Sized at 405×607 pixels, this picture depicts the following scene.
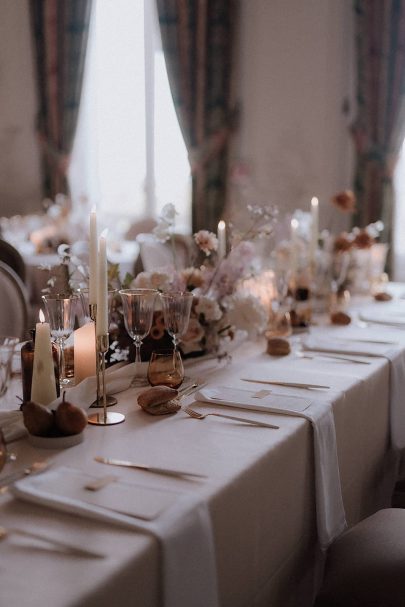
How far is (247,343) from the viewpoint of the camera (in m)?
2.25

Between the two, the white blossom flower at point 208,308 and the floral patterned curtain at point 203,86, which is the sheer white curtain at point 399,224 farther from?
the white blossom flower at point 208,308

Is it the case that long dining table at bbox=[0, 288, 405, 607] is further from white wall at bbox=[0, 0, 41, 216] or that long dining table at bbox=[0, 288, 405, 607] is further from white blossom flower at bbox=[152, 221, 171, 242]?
white wall at bbox=[0, 0, 41, 216]

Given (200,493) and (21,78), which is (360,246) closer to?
(200,493)

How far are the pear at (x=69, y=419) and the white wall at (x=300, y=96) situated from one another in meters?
4.26

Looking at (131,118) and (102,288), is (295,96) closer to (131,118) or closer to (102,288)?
(131,118)

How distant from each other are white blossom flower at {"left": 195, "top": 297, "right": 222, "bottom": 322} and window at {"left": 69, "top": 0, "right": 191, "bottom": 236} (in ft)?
14.4

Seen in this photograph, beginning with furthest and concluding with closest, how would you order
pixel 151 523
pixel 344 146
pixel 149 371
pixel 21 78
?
pixel 21 78
pixel 344 146
pixel 149 371
pixel 151 523

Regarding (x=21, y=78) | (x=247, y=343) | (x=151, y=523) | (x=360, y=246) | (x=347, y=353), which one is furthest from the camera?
(x=21, y=78)

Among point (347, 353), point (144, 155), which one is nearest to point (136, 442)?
point (347, 353)

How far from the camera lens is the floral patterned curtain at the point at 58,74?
6.18 meters

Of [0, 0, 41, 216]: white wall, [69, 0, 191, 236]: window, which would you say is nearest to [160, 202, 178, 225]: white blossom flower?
[69, 0, 191, 236]: window

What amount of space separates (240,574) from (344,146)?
4.62 m

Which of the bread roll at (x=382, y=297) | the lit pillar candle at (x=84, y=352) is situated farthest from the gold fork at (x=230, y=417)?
the bread roll at (x=382, y=297)

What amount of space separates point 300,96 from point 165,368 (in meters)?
4.26
